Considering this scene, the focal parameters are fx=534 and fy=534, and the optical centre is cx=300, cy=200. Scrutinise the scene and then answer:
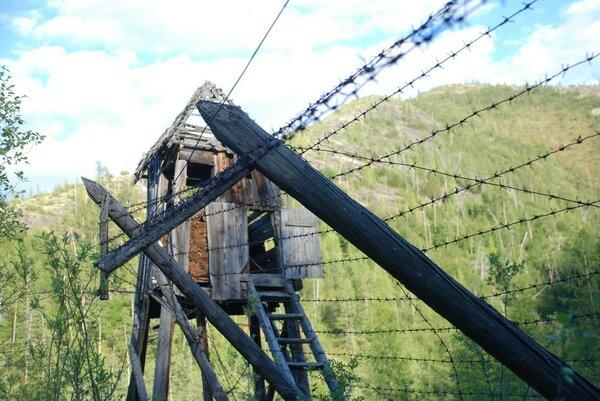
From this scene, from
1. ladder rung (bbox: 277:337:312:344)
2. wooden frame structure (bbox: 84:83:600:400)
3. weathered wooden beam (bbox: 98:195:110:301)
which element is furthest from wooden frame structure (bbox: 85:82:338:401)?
wooden frame structure (bbox: 84:83:600:400)

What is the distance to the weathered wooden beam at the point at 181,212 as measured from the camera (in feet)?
12.2

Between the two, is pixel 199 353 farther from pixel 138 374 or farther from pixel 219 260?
pixel 219 260

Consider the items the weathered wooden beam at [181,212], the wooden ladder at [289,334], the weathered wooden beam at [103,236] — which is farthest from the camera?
the wooden ladder at [289,334]

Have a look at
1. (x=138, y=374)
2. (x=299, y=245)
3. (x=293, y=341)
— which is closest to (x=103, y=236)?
(x=293, y=341)

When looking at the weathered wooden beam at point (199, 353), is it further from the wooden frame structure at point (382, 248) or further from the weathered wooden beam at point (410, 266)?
the weathered wooden beam at point (410, 266)

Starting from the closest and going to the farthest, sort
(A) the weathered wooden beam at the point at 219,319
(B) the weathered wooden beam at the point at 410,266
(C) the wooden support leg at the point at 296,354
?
(B) the weathered wooden beam at the point at 410,266, (A) the weathered wooden beam at the point at 219,319, (C) the wooden support leg at the point at 296,354

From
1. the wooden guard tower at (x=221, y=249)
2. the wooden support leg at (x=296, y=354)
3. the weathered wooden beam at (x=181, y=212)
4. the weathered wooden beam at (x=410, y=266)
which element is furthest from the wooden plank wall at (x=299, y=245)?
the weathered wooden beam at (x=410, y=266)

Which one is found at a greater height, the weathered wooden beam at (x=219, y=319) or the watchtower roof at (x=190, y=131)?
the watchtower roof at (x=190, y=131)

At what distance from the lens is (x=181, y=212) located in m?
4.09

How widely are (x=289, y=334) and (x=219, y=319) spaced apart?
4482 millimetres

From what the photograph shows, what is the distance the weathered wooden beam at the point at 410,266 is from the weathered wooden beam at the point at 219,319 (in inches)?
74.2

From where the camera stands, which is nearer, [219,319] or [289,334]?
[219,319]

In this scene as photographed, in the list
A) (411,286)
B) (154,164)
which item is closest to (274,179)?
(411,286)

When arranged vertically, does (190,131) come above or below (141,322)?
above
